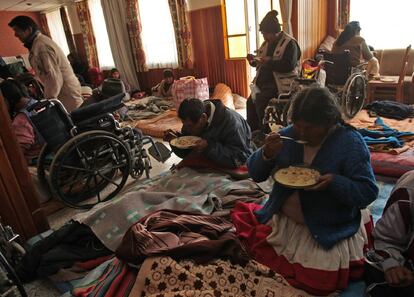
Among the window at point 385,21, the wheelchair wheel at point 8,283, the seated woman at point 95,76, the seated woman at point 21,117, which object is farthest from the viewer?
the seated woman at point 95,76

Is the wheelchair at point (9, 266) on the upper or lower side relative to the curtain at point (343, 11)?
lower

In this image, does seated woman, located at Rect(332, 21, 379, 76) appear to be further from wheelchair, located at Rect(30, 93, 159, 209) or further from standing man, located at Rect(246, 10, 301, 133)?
wheelchair, located at Rect(30, 93, 159, 209)

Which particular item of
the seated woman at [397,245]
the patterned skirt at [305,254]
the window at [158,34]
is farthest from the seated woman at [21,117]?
the window at [158,34]

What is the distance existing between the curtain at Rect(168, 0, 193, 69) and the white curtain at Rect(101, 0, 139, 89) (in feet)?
4.45

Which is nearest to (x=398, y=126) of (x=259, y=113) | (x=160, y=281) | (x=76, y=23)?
(x=259, y=113)

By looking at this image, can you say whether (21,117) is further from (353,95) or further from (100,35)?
(100,35)

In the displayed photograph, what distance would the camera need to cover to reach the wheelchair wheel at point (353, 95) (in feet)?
10.4

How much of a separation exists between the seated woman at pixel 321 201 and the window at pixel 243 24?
3707 mm

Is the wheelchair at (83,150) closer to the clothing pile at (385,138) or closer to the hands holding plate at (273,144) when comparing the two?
the hands holding plate at (273,144)

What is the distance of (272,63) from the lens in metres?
2.88

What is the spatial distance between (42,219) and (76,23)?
6.71m

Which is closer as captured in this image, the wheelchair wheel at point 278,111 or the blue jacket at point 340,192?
the blue jacket at point 340,192

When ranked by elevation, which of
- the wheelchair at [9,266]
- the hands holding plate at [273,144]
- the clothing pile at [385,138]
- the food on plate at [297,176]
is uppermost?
the hands holding plate at [273,144]

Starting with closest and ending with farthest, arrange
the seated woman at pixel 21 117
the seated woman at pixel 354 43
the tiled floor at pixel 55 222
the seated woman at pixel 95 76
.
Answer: the tiled floor at pixel 55 222 → the seated woman at pixel 21 117 → the seated woman at pixel 354 43 → the seated woman at pixel 95 76
